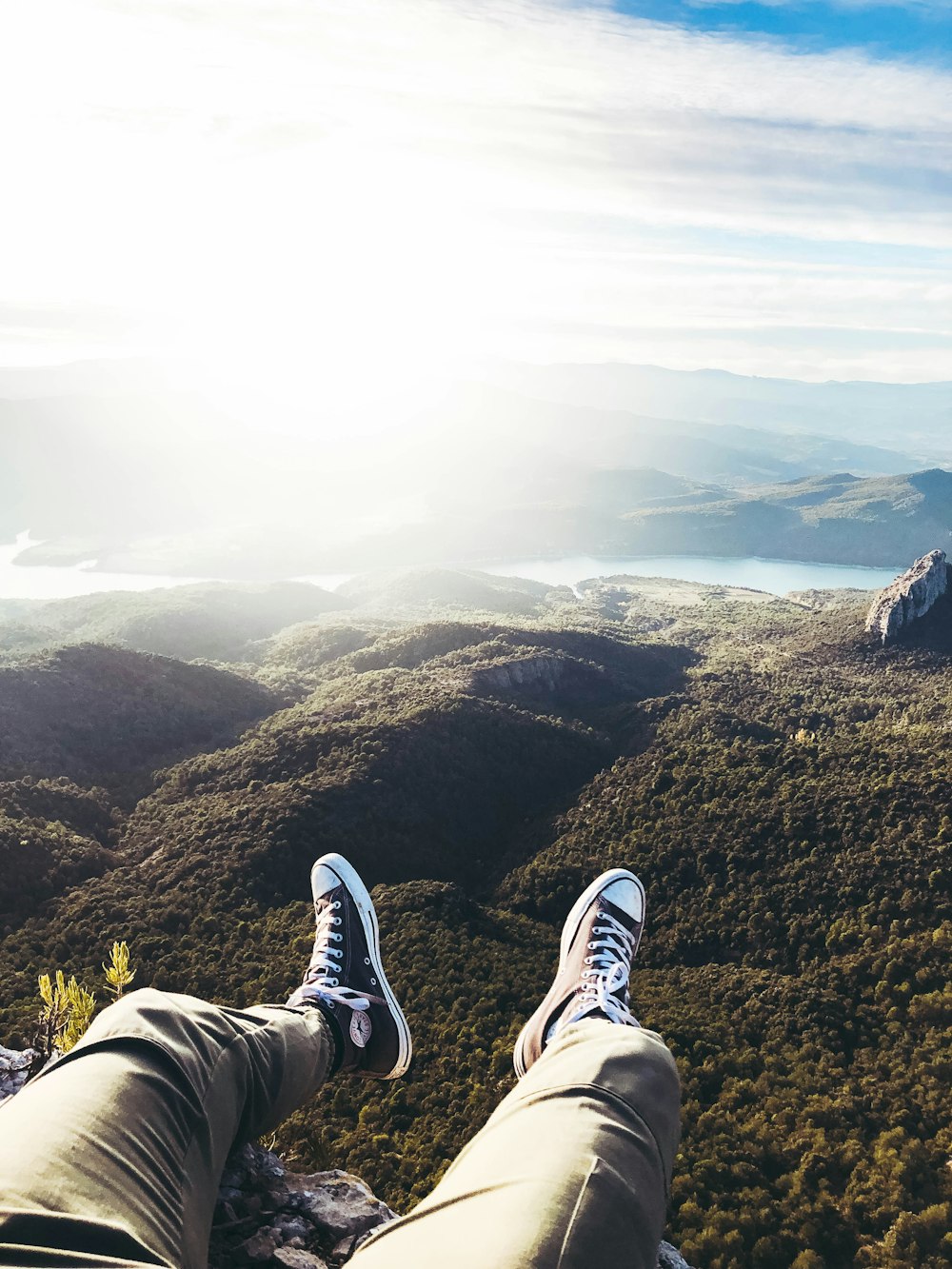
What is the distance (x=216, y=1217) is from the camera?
209 inches

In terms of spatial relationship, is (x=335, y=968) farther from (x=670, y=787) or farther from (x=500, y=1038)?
(x=670, y=787)

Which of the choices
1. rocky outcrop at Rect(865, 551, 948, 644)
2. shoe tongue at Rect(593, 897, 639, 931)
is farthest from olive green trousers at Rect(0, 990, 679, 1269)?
rocky outcrop at Rect(865, 551, 948, 644)

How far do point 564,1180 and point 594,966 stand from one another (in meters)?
4.79

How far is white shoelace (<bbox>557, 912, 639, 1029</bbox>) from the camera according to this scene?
6.45 metres

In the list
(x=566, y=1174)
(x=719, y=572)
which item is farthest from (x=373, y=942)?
(x=719, y=572)

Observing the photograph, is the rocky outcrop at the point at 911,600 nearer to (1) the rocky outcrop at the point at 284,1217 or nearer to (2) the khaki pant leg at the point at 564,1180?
(1) the rocky outcrop at the point at 284,1217

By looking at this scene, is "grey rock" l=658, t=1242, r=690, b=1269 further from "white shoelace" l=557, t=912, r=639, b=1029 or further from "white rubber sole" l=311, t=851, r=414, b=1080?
"white rubber sole" l=311, t=851, r=414, b=1080

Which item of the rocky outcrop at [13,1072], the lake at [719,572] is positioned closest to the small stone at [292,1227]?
the rocky outcrop at [13,1072]

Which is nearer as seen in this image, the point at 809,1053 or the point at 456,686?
the point at 809,1053

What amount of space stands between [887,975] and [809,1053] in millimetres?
3268

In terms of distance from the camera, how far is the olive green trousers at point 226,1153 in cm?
283

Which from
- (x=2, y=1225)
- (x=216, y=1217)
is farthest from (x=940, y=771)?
(x=2, y=1225)

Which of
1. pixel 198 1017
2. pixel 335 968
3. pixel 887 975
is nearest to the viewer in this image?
pixel 198 1017

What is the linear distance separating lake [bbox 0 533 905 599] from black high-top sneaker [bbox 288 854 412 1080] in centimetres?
14613
